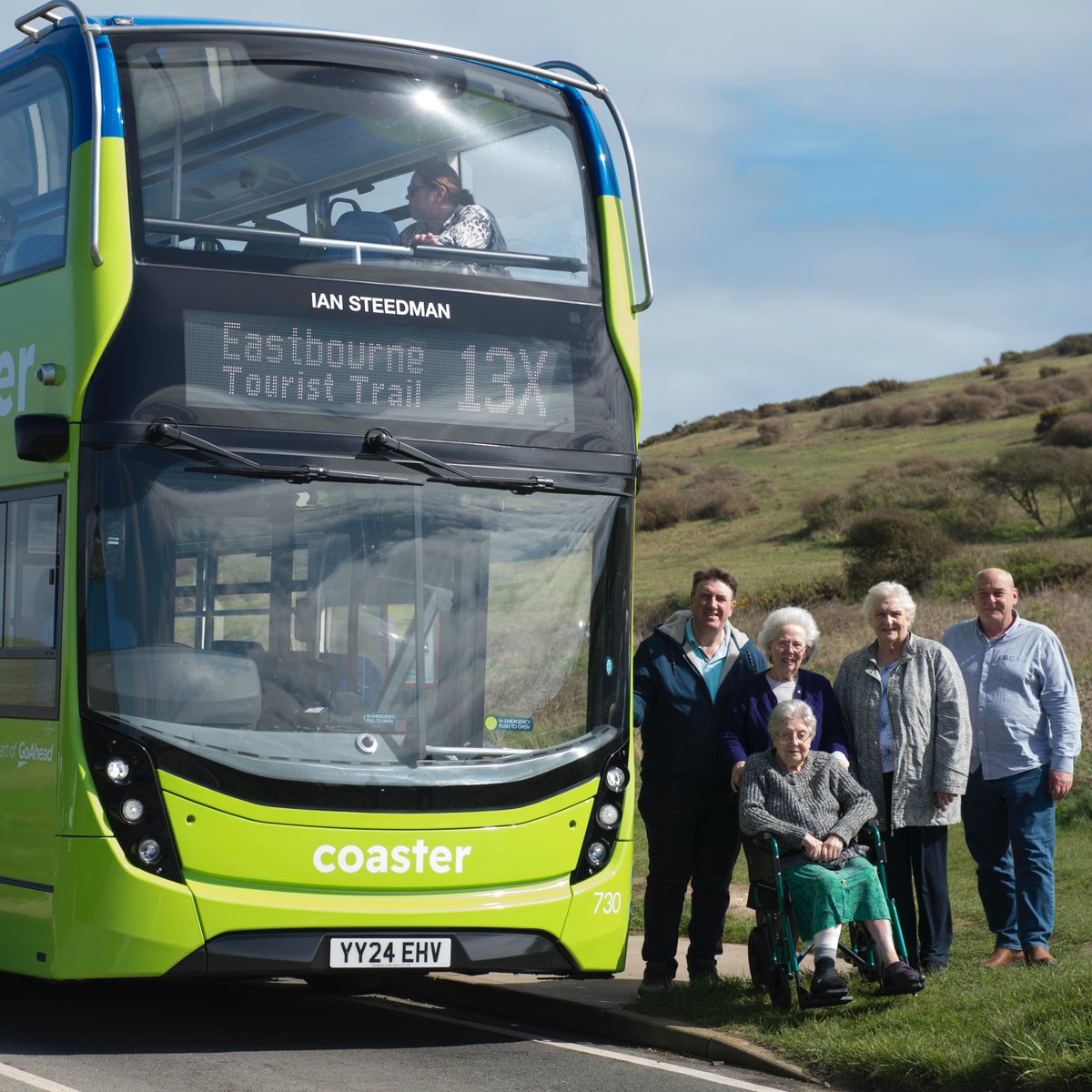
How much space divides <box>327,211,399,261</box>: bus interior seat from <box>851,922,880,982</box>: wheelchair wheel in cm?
408

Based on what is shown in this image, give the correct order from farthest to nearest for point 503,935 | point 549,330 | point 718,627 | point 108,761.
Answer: point 718,627, point 549,330, point 503,935, point 108,761

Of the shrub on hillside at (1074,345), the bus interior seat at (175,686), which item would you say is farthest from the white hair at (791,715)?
the shrub on hillside at (1074,345)

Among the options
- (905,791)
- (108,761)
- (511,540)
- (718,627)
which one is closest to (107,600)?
(108,761)

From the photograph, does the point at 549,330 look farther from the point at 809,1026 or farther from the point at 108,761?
the point at 809,1026

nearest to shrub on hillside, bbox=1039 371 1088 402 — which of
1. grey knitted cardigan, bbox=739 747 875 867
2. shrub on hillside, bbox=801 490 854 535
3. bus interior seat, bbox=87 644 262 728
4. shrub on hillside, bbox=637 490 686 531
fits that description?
shrub on hillside, bbox=637 490 686 531

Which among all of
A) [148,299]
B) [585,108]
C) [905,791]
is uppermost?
[585,108]

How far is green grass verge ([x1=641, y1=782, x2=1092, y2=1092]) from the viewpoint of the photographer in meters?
6.68

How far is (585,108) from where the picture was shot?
30.5 ft

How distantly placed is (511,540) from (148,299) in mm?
2059

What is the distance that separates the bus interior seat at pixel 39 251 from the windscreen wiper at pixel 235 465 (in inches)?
40.3

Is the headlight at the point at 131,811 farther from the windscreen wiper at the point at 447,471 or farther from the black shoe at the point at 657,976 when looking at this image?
the black shoe at the point at 657,976

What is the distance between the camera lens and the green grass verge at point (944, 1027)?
6676 mm

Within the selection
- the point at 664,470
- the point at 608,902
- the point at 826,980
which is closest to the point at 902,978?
the point at 826,980

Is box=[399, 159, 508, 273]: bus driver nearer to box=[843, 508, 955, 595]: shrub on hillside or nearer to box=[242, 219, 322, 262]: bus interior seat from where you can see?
box=[242, 219, 322, 262]: bus interior seat
